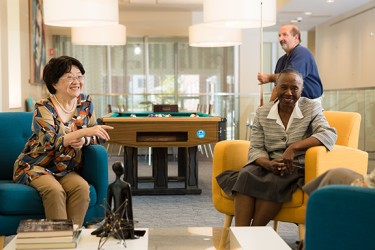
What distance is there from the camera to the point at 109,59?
13.1 metres

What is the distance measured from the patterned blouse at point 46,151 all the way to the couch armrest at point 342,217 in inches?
87.7

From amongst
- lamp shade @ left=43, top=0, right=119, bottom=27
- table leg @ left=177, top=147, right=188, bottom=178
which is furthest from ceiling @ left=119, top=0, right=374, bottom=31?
lamp shade @ left=43, top=0, right=119, bottom=27

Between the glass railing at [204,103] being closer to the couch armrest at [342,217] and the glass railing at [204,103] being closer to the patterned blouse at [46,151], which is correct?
the patterned blouse at [46,151]

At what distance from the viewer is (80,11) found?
527 centimetres

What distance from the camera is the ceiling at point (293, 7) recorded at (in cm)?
1119

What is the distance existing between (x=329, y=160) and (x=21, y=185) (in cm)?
183

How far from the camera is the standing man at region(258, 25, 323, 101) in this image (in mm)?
5504

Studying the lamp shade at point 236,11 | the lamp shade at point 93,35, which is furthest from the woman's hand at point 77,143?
the lamp shade at point 93,35

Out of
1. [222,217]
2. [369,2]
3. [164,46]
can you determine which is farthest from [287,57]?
[164,46]

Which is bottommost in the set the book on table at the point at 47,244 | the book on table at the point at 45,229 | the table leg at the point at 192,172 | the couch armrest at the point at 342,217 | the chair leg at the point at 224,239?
the table leg at the point at 192,172

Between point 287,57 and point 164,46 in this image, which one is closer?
point 287,57

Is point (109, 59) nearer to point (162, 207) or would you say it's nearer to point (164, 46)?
point (164, 46)

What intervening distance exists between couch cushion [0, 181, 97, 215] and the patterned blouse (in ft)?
0.42

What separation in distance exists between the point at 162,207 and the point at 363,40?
735 centimetres
